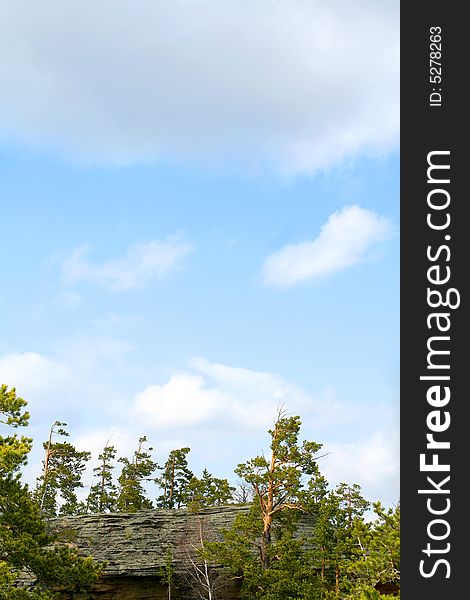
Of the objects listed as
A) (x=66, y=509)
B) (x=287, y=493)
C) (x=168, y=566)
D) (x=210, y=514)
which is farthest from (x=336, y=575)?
(x=66, y=509)

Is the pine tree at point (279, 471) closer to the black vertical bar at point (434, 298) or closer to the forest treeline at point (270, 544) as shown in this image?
the forest treeline at point (270, 544)

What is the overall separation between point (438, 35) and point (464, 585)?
5630mm

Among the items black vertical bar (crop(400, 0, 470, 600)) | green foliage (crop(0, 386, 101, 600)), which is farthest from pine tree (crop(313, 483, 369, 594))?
black vertical bar (crop(400, 0, 470, 600))

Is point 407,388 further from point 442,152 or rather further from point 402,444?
point 442,152

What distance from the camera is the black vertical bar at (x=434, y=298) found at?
7.48 meters

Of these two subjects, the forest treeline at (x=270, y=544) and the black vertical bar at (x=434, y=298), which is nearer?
the black vertical bar at (x=434, y=298)

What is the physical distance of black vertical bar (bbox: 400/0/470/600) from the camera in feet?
24.5

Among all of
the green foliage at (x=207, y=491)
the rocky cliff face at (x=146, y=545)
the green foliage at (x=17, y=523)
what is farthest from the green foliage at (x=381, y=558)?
the green foliage at (x=207, y=491)

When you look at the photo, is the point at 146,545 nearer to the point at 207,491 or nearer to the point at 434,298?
the point at 207,491

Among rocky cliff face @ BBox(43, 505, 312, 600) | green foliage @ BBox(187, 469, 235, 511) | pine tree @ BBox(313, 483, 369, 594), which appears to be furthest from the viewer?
green foliage @ BBox(187, 469, 235, 511)

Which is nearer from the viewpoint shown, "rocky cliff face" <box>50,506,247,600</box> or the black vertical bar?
the black vertical bar

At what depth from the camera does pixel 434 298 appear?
7.78 meters

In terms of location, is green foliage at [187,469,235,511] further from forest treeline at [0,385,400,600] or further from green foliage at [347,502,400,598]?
green foliage at [347,502,400,598]

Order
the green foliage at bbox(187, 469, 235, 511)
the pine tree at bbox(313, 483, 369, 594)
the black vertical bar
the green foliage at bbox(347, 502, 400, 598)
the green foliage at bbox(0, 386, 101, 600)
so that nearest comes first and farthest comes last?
the black vertical bar
the green foliage at bbox(347, 502, 400, 598)
the green foliage at bbox(0, 386, 101, 600)
the pine tree at bbox(313, 483, 369, 594)
the green foliage at bbox(187, 469, 235, 511)
